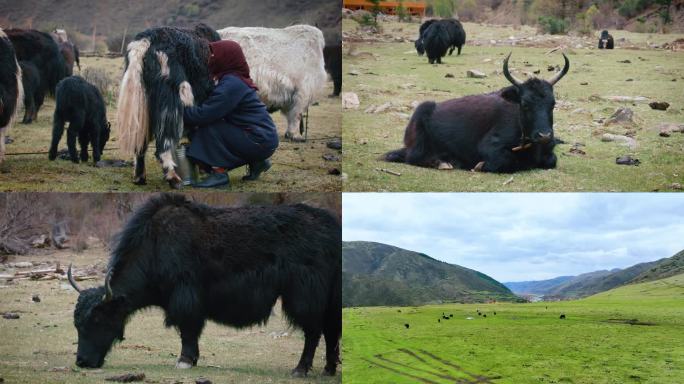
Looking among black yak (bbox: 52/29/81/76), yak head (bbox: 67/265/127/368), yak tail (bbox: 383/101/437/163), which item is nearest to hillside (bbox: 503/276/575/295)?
yak tail (bbox: 383/101/437/163)

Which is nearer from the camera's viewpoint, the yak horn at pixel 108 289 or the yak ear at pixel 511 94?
the yak horn at pixel 108 289

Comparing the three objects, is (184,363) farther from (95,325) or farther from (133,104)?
(133,104)

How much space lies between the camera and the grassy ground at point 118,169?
589 cm

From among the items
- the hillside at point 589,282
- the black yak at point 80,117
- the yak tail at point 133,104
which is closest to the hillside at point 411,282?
the hillside at point 589,282

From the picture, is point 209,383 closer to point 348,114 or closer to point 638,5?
point 348,114

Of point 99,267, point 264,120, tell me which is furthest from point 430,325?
point 99,267

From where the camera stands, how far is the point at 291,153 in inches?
238

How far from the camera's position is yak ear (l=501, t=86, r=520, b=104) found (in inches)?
233

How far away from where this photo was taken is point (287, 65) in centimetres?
630

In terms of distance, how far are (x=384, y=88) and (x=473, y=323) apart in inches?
68.5

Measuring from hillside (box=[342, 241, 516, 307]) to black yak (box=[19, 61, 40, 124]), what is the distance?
2479 millimetres

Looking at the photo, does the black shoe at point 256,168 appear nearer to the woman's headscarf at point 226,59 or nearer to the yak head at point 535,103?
the woman's headscarf at point 226,59

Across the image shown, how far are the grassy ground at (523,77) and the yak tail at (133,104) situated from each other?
136 centimetres

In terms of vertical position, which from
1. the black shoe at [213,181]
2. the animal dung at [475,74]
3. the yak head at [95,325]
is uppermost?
the animal dung at [475,74]
